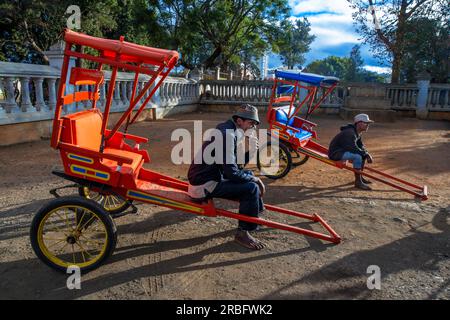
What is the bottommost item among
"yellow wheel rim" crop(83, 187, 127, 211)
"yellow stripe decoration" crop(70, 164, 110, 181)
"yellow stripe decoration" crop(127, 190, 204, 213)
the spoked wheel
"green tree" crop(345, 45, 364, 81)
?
"yellow wheel rim" crop(83, 187, 127, 211)

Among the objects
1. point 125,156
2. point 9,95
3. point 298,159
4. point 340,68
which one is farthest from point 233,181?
point 340,68

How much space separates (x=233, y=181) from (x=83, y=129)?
4.97 ft

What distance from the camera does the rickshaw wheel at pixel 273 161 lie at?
19.3 feet

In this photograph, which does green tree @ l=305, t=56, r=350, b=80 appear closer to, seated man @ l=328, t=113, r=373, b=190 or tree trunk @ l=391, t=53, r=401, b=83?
tree trunk @ l=391, t=53, r=401, b=83

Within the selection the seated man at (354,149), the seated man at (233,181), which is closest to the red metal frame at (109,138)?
the seated man at (233,181)

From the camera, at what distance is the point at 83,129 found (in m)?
3.39

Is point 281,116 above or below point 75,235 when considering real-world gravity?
above

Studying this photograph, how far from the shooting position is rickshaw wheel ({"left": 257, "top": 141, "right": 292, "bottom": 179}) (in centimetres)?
589

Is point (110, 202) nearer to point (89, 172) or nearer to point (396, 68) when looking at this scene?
point (89, 172)

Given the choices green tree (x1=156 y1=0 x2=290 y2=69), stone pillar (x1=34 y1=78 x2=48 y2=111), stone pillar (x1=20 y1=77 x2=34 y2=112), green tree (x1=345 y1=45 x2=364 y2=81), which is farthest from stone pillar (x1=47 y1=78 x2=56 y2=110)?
green tree (x1=345 y1=45 x2=364 y2=81)

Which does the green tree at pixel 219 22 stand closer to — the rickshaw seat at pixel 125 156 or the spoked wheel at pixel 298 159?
the spoked wheel at pixel 298 159

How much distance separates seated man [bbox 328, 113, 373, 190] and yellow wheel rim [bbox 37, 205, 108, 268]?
3769 mm
